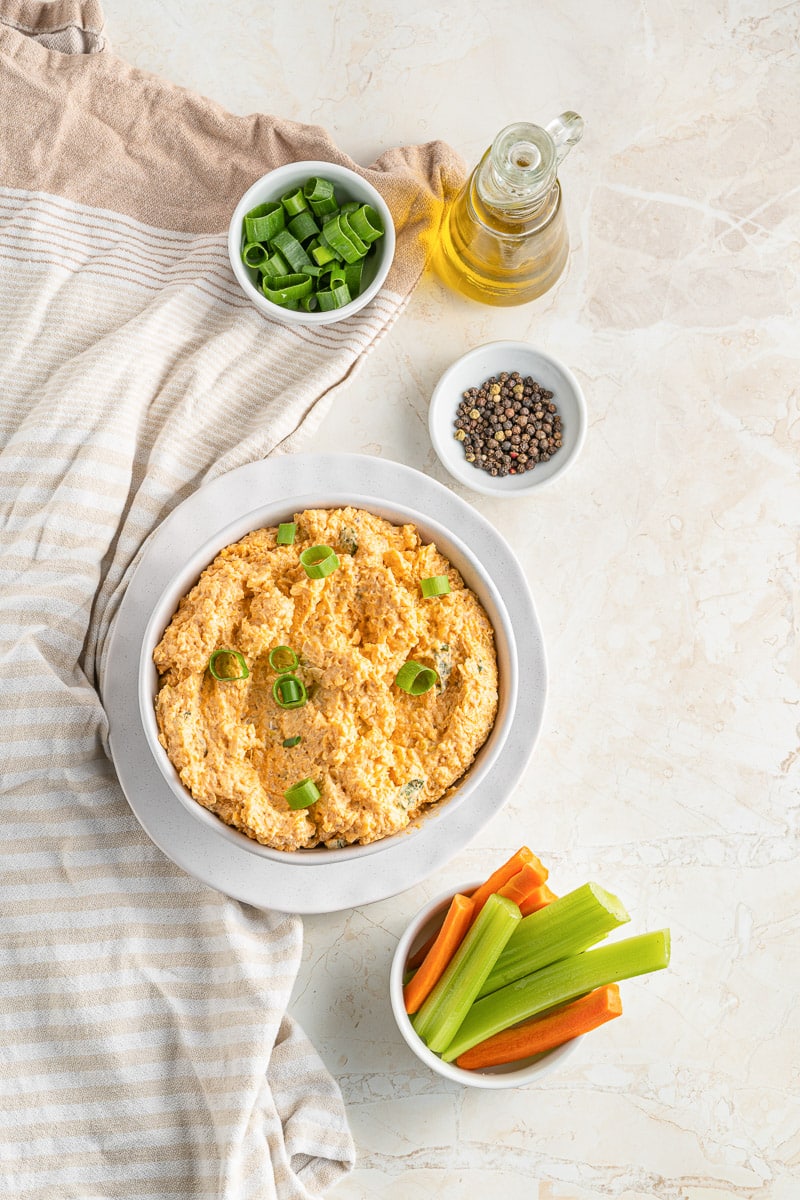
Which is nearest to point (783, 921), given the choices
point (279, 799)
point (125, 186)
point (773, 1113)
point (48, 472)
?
point (773, 1113)

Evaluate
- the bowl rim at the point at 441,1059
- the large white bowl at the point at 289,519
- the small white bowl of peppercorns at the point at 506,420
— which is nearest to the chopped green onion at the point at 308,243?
the small white bowl of peppercorns at the point at 506,420

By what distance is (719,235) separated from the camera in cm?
338

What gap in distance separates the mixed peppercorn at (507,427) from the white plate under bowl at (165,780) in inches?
14.5

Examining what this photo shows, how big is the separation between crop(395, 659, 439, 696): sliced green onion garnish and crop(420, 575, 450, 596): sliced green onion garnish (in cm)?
18

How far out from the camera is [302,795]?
238 cm

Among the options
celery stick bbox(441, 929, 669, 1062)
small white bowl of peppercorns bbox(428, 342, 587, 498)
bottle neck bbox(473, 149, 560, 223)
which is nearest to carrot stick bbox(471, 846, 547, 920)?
celery stick bbox(441, 929, 669, 1062)

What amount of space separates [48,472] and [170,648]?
0.78m

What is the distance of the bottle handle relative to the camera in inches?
114

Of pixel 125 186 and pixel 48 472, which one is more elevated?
pixel 125 186

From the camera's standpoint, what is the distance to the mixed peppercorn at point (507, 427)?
3.12m

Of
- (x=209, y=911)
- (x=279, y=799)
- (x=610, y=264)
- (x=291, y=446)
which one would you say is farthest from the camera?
(x=610, y=264)

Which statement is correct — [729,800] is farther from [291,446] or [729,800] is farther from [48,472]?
[48,472]

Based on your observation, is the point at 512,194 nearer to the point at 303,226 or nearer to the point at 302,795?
the point at 303,226

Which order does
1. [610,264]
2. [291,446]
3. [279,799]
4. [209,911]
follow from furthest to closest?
[610,264], [291,446], [209,911], [279,799]
